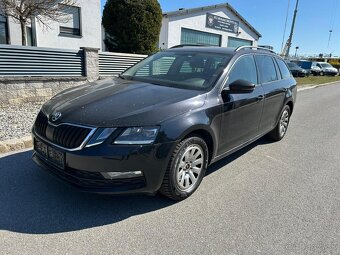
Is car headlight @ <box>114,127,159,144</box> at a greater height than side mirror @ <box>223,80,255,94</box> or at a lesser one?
lesser

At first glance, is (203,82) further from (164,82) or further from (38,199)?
(38,199)

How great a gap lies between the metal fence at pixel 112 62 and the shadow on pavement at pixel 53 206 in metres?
5.78

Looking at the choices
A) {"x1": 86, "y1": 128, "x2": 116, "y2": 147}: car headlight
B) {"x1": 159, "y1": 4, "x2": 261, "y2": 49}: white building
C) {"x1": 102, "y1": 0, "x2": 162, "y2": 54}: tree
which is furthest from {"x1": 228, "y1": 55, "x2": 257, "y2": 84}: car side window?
{"x1": 159, "y1": 4, "x2": 261, "y2": 49}: white building

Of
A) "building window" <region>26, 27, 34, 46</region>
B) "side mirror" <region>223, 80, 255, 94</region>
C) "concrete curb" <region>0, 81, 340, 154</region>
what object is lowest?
"concrete curb" <region>0, 81, 340, 154</region>

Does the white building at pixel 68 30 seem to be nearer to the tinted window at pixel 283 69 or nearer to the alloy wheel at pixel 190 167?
the tinted window at pixel 283 69

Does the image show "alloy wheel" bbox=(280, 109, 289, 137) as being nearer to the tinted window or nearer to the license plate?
the tinted window

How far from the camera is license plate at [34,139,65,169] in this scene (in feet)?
9.46

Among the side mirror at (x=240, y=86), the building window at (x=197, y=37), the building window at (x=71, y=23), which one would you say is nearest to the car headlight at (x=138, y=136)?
the side mirror at (x=240, y=86)

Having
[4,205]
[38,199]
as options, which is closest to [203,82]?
[38,199]

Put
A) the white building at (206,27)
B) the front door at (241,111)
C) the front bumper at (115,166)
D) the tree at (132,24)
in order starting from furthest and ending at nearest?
the white building at (206,27) < the tree at (132,24) < the front door at (241,111) < the front bumper at (115,166)

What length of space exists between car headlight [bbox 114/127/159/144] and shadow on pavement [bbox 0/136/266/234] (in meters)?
0.81

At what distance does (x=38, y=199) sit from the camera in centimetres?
320

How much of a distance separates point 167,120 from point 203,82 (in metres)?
0.97

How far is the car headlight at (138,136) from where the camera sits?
2.73 meters
